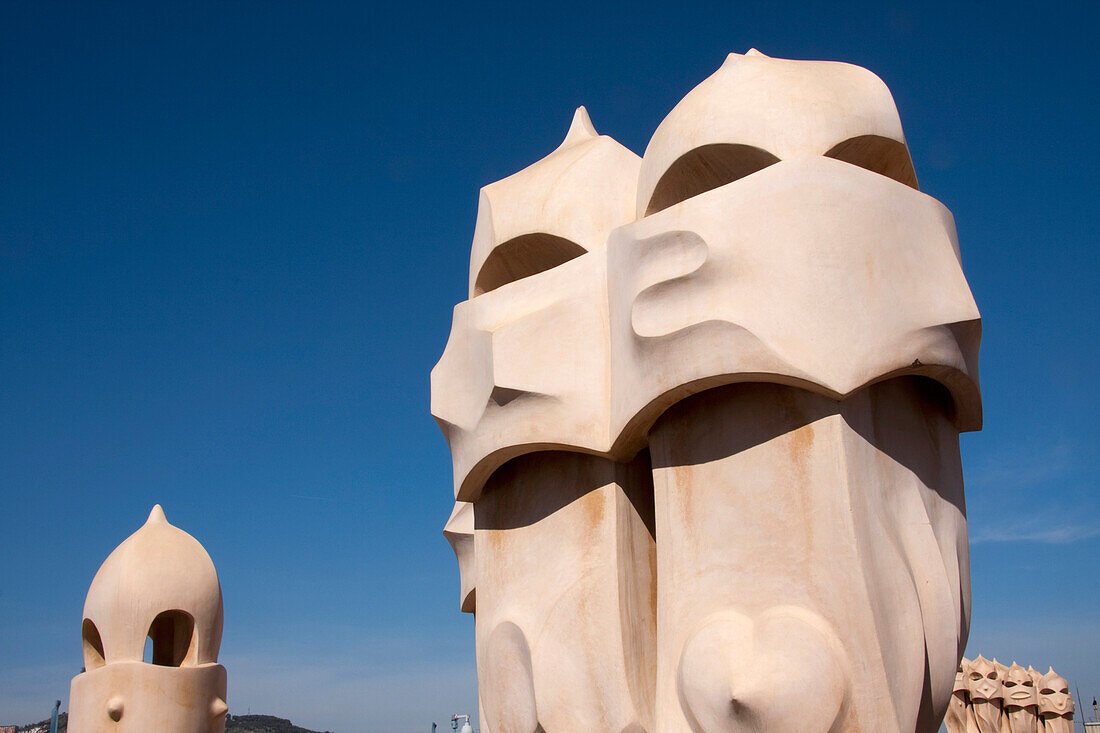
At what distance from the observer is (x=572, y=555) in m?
8.12

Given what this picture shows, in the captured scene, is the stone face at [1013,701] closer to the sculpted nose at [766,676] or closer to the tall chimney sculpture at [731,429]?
the tall chimney sculpture at [731,429]

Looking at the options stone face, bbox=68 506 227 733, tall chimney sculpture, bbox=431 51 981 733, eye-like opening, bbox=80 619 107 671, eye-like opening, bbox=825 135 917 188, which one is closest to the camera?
tall chimney sculpture, bbox=431 51 981 733

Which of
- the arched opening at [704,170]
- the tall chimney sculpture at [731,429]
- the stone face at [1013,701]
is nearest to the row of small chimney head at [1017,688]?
the stone face at [1013,701]

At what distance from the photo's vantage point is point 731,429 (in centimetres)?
732

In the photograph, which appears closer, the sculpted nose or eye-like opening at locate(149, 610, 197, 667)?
the sculpted nose

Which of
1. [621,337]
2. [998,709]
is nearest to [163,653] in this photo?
[621,337]

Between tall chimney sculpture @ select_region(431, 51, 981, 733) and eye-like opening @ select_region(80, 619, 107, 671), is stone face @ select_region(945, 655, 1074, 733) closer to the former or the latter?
tall chimney sculpture @ select_region(431, 51, 981, 733)

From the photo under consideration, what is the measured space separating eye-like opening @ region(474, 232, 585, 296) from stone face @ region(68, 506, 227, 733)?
7050 mm

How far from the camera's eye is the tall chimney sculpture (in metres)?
6.67

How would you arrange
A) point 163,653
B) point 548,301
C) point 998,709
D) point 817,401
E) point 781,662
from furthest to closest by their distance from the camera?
1. point 998,709
2. point 163,653
3. point 548,301
4. point 817,401
5. point 781,662

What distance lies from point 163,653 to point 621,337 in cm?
1173

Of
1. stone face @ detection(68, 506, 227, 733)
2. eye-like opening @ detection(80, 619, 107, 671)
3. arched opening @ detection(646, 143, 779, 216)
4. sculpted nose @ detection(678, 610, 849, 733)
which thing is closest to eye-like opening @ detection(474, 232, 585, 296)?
arched opening @ detection(646, 143, 779, 216)

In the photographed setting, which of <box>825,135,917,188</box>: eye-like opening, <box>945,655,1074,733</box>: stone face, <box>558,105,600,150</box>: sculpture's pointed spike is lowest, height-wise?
<box>945,655,1074,733</box>: stone face

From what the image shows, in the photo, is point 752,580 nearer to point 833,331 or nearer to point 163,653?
point 833,331
